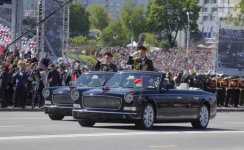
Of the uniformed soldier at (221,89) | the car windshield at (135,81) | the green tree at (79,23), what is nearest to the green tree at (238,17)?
the uniformed soldier at (221,89)

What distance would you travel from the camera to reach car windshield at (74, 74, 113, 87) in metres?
23.4

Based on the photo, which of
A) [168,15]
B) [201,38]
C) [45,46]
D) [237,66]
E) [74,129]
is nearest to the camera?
[74,129]

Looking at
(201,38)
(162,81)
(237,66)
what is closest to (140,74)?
(162,81)

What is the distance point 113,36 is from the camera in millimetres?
148000

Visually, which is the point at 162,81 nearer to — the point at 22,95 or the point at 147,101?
the point at 147,101

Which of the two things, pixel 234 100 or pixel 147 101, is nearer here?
pixel 147 101

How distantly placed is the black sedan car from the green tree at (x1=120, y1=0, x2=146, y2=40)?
4779 inches

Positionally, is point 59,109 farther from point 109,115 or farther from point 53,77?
point 53,77

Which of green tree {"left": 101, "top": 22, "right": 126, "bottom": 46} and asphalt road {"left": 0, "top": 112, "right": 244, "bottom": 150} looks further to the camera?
green tree {"left": 101, "top": 22, "right": 126, "bottom": 46}

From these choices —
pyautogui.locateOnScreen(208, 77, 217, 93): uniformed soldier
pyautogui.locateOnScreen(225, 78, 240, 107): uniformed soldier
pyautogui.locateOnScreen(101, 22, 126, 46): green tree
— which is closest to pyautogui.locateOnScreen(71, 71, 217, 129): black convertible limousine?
pyautogui.locateOnScreen(208, 77, 217, 93): uniformed soldier

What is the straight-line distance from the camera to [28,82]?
32.4 m

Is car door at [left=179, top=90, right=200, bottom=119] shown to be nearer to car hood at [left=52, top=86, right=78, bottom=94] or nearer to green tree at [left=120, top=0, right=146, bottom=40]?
car hood at [left=52, top=86, right=78, bottom=94]

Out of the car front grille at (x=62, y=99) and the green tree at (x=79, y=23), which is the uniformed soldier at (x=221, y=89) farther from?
the green tree at (x=79, y=23)

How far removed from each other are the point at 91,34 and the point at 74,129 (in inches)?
5927
